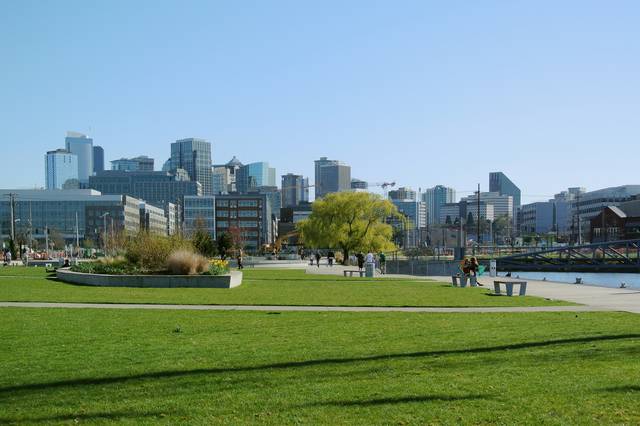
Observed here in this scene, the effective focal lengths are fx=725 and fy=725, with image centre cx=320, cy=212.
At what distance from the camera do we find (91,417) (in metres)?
7.88

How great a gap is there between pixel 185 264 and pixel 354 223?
4939 centimetres

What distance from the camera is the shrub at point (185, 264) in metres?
32.0

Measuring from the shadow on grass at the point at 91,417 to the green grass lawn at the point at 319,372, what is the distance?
2 cm

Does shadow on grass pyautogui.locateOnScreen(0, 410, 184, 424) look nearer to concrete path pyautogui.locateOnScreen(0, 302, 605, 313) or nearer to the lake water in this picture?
concrete path pyautogui.locateOnScreen(0, 302, 605, 313)

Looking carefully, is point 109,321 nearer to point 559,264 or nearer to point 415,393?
point 415,393

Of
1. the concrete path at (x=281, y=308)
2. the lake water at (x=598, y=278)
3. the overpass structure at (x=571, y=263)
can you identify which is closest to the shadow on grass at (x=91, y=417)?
the concrete path at (x=281, y=308)

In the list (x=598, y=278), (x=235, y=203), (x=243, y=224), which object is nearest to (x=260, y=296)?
(x=598, y=278)

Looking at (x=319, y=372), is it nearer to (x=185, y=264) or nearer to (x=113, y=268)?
(x=185, y=264)

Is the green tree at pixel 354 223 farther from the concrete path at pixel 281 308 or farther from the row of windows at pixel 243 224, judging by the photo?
the row of windows at pixel 243 224

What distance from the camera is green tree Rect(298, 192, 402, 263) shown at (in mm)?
79750

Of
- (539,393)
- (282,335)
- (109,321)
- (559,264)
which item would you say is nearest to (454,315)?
(282,335)

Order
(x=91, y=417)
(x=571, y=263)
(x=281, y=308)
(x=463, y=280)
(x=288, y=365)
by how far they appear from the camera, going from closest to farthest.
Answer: (x=91, y=417)
(x=288, y=365)
(x=281, y=308)
(x=463, y=280)
(x=571, y=263)

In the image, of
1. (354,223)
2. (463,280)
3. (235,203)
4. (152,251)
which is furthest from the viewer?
(235,203)

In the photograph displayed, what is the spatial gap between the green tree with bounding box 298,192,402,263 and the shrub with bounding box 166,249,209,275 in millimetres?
47650
